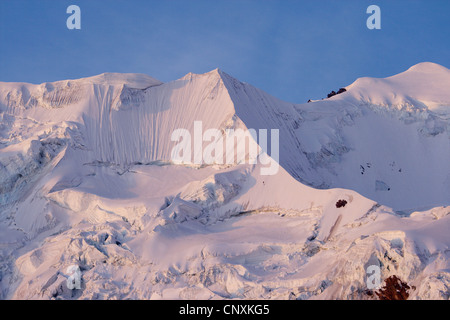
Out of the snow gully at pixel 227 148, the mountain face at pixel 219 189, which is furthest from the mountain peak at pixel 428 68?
the snow gully at pixel 227 148

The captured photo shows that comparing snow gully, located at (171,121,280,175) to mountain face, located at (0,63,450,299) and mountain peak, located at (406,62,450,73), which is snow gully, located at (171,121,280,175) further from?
mountain peak, located at (406,62,450,73)

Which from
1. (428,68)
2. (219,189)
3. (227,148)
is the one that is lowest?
(219,189)

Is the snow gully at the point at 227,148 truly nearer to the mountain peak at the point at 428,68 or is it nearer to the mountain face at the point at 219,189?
the mountain face at the point at 219,189

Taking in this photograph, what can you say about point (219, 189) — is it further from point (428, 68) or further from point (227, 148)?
point (428, 68)

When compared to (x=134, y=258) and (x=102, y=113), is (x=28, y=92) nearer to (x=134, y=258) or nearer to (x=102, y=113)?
(x=102, y=113)

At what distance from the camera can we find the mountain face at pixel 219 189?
30859mm

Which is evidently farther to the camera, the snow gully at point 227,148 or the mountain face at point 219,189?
the snow gully at point 227,148

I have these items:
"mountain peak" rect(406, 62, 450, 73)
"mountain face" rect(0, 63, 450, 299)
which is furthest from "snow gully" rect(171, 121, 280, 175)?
"mountain peak" rect(406, 62, 450, 73)

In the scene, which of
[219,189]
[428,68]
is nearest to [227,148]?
[219,189]

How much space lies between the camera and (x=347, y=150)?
164 ft

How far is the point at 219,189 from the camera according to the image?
3841cm

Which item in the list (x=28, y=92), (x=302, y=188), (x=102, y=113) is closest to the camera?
(x=302, y=188)

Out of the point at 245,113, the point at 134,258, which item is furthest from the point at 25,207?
the point at 245,113
